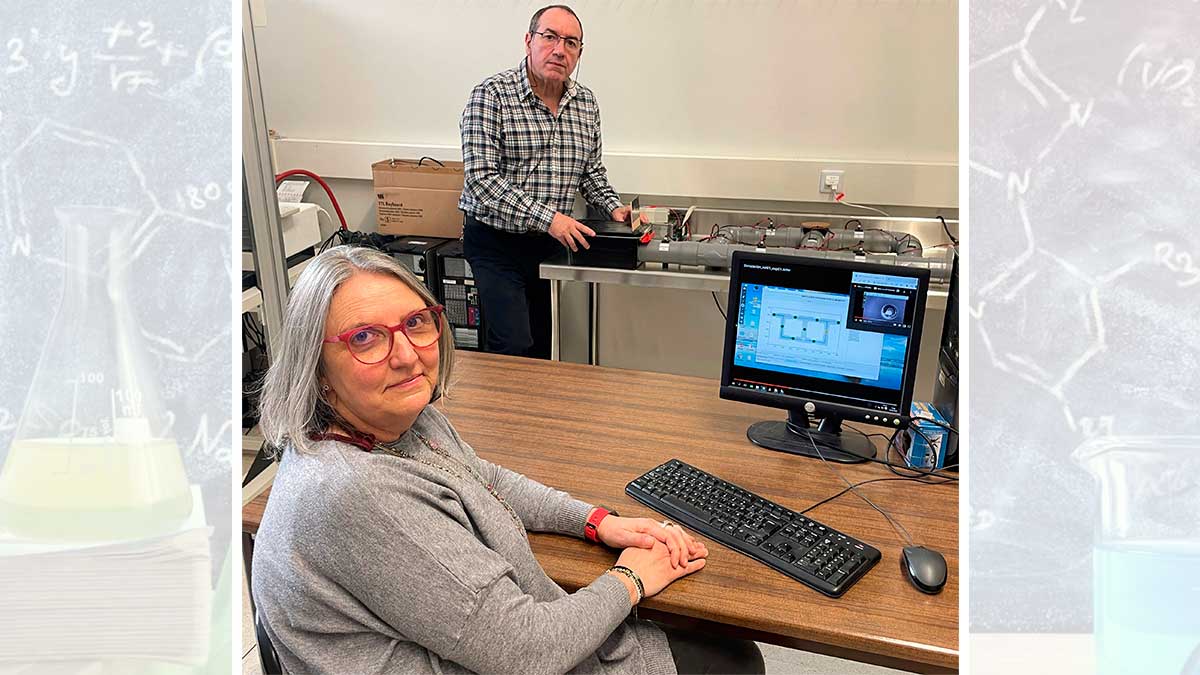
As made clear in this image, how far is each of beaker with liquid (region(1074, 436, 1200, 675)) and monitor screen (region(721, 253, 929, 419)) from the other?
102cm

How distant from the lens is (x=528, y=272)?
3.06 meters

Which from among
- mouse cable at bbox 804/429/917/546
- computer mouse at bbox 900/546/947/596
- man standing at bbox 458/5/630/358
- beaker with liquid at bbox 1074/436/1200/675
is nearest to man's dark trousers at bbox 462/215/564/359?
man standing at bbox 458/5/630/358

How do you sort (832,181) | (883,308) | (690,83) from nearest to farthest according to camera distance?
(883,308), (832,181), (690,83)

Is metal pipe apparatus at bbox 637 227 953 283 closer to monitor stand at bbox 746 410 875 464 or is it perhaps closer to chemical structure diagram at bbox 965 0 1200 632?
monitor stand at bbox 746 410 875 464

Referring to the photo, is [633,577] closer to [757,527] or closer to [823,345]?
[757,527]

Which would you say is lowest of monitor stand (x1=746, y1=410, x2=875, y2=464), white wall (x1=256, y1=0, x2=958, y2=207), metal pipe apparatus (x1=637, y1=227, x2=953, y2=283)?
monitor stand (x1=746, y1=410, x2=875, y2=464)

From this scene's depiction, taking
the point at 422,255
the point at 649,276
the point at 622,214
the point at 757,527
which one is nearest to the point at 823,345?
the point at 757,527

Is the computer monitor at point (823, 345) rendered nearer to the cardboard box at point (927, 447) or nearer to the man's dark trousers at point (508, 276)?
the cardboard box at point (927, 447)

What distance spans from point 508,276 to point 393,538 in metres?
2.13

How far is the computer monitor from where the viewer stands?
1.47m

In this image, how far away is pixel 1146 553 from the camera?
454 mm

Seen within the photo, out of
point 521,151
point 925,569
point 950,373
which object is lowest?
point 925,569

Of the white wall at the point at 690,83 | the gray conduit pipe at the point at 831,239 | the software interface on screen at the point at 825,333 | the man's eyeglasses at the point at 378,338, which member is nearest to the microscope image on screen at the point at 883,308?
the software interface on screen at the point at 825,333

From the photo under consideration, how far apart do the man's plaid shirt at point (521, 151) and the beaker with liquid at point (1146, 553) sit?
246cm
